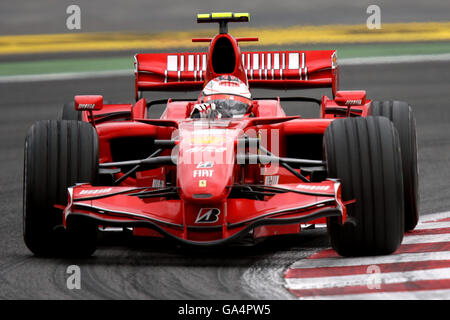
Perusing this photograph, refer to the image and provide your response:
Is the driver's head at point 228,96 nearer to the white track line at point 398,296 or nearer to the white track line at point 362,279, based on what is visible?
the white track line at point 362,279

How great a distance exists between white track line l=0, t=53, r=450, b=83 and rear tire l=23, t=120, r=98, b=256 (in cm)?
1450

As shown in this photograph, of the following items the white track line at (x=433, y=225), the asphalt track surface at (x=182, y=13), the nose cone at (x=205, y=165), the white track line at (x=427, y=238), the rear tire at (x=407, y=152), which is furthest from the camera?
the asphalt track surface at (x=182, y=13)

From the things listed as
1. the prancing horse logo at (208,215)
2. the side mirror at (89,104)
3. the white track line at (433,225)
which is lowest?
the white track line at (433,225)

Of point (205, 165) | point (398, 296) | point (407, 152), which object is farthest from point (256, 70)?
point (398, 296)

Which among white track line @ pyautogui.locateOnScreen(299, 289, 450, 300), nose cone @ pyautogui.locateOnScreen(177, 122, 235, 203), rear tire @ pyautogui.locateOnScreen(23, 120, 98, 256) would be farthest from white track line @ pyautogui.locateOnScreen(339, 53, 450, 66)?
white track line @ pyautogui.locateOnScreen(299, 289, 450, 300)

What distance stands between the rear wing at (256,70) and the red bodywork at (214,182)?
0.64 metres

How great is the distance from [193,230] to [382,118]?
174 cm

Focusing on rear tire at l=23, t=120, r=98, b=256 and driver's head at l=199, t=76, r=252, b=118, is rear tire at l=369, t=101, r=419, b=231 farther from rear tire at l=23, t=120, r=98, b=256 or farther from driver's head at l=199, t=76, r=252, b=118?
rear tire at l=23, t=120, r=98, b=256

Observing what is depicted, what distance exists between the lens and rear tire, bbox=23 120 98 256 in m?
7.84

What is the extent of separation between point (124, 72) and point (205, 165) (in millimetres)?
15812

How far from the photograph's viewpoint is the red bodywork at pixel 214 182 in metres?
7.38

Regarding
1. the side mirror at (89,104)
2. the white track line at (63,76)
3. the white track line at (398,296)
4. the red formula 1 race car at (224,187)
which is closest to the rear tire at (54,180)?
the red formula 1 race car at (224,187)

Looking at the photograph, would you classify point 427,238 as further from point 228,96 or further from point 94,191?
point 94,191
